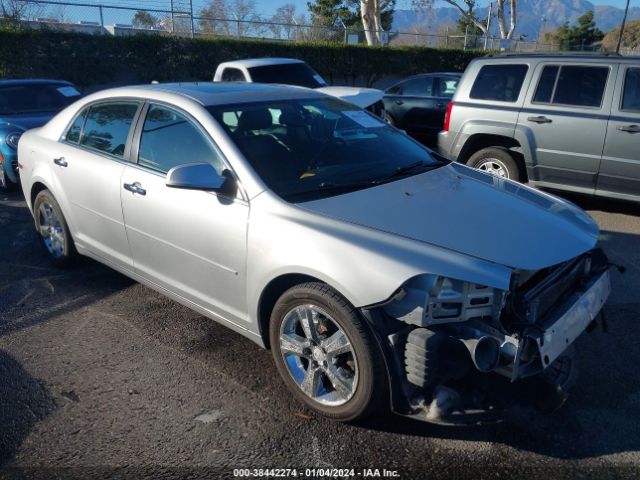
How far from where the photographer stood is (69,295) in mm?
4547

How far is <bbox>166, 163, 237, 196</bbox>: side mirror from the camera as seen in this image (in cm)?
309

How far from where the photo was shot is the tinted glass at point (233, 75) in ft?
33.7

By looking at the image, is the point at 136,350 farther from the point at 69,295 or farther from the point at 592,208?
the point at 592,208

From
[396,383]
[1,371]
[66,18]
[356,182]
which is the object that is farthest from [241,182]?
[66,18]

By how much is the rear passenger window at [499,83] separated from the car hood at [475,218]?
371cm

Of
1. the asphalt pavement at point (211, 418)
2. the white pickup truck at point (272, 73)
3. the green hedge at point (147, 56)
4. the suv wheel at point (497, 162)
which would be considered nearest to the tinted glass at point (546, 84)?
the suv wheel at point (497, 162)

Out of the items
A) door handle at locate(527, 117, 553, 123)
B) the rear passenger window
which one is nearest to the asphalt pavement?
door handle at locate(527, 117, 553, 123)

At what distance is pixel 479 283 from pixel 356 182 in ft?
3.79

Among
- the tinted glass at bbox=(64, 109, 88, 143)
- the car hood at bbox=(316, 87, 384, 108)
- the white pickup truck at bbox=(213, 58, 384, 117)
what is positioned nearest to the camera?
the tinted glass at bbox=(64, 109, 88, 143)

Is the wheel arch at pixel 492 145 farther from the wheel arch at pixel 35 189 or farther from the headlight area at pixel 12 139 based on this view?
the headlight area at pixel 12 139

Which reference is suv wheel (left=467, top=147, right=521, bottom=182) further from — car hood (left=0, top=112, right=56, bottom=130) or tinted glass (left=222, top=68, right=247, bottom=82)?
car hood (left=0, top=112, right=56, bottom=130)

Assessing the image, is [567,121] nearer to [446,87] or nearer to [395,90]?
[446,87]

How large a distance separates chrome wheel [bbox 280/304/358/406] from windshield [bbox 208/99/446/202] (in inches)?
26.7

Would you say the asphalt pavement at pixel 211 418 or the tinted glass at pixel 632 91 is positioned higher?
the tinted glass at pixel 632 91
